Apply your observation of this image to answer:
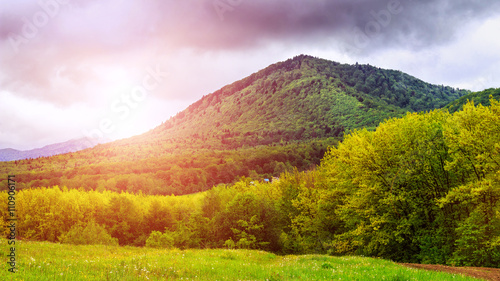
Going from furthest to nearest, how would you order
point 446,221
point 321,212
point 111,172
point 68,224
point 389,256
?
point 111,172, point 68,224, point 321,212, point 389,256, point 446,221

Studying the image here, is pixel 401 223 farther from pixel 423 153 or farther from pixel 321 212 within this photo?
pixel 321 212

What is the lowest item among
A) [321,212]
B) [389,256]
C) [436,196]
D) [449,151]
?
[389,256]

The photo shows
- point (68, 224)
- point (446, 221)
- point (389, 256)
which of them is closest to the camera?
point (446, 221)

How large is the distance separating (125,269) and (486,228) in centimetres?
3460

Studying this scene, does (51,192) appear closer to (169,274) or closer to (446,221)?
(169,274)

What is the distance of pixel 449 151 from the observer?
101 ft

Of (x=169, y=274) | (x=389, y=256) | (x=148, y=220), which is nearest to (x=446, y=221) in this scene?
(x=389, y=256)

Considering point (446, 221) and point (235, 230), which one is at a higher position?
point (446, 221)

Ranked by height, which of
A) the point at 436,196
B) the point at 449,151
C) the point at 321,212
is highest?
the point at 449,151

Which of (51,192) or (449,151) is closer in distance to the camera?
(449,151)

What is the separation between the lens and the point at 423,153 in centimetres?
3303

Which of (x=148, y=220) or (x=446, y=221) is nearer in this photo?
(x=446, y=221)

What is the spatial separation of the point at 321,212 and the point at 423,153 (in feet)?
63.1

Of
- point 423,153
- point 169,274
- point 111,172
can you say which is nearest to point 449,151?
point 423,153
